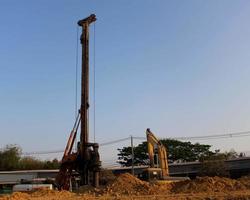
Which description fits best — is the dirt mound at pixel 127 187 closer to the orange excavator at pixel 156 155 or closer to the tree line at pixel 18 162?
the orange excavator at pixel 156 155

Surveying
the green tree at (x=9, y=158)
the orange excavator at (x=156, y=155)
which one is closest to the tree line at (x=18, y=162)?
the green tree at (x=9, y=158)

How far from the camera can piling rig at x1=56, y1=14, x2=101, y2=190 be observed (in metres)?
36.5

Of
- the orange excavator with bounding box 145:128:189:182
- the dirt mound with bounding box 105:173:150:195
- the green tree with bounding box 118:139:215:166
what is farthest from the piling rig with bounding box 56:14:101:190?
the green tree with bounding box 118:139:215:166

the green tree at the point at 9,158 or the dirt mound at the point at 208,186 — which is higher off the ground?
the green tree at the point at 9,158

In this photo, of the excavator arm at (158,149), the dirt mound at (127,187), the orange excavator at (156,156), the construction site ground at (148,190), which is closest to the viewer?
the construction site ground at (148,190)

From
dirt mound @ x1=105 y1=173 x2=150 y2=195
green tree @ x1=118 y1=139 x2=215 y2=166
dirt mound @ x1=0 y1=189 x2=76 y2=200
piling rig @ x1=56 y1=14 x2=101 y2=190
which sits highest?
green tree @ x1=118 y1=139 x2=215 y2=166

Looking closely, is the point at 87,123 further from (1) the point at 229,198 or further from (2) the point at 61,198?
(1) the point at 229,198

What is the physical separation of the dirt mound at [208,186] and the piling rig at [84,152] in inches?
290

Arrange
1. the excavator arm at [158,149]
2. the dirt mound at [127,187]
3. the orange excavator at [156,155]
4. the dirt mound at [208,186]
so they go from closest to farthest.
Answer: the dirt mound at [208,186]
the dirt mound at [127,187]
the orange excavator at [156,155]
the excavator arm at [158,149]

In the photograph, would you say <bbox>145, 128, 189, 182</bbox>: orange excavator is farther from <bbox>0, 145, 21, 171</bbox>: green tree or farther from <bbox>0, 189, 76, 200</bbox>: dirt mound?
<bbox>0, 145, 21, 171</bbox>: green tree

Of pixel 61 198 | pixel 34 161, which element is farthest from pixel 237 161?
pixel 61 198

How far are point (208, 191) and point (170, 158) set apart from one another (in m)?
89.0

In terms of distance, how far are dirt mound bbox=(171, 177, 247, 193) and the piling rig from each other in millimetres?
7361

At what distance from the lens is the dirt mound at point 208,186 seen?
100 ft
